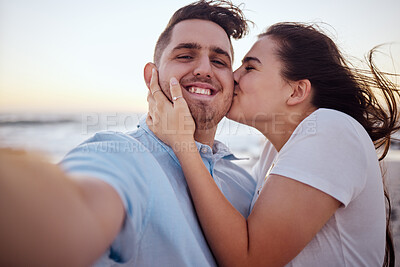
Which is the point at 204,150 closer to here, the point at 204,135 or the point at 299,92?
the point at 204,135

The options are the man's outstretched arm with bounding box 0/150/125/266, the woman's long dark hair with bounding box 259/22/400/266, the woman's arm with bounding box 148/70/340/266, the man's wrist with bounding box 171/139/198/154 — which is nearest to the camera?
the man's outstretched arm with bounding box 0/150/125/266

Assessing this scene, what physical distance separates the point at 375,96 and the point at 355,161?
115 centimetres

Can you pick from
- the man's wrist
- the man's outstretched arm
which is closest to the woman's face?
the man's wrist

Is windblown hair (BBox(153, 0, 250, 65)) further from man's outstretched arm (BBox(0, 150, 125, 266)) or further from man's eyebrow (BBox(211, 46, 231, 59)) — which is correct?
man's outstretched arm (BBox(0, 150, 125, 266))

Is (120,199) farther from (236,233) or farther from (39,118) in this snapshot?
(39,118)

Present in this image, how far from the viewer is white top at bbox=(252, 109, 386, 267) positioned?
147 centimetres

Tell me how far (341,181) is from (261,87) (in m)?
1.16

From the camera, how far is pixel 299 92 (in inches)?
90.9

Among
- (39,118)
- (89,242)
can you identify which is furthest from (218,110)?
(39,118)

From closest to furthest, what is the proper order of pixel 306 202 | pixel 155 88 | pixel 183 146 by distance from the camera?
pixel 306 202
pixel 183 146
pixel 155 88

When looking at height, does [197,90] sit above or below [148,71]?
below

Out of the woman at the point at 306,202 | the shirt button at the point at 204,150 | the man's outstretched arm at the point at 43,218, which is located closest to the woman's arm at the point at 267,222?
the woman at the point at 306,202

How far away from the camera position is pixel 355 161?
59.9 inches

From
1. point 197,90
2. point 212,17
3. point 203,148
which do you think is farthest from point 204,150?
point 212,17
